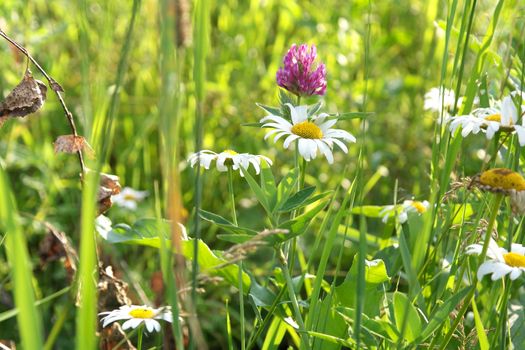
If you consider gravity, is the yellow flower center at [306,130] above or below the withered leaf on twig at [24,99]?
below

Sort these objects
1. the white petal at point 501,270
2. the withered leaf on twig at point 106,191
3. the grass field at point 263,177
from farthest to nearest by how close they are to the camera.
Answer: the withered leaf on twig at point 106,191 → the white petal at point 501,270 → the grass field at point 263,177

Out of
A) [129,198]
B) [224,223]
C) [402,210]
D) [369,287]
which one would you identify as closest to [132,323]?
[224,223]

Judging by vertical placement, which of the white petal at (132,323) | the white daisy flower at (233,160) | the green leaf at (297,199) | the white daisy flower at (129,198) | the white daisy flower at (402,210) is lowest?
the white daisy flower at (129,198)

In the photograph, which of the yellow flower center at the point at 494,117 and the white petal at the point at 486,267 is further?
the yellow flower center at the point at 494,117

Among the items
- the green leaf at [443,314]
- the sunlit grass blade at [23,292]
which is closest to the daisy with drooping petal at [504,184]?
the green leaf at [443,314]

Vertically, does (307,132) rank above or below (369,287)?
above

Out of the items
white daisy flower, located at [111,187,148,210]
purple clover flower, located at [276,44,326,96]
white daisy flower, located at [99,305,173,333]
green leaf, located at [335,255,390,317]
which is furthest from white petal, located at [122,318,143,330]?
white daisy flower, located at [111,187,148,210]

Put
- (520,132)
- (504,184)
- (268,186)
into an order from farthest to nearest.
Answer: (268,186) < (520,132) < (504,184)

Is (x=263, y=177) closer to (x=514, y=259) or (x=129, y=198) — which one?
(x=514, y=259)

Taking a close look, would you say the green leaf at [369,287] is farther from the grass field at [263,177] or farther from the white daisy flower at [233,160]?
the white daisy flower at [233,160]
